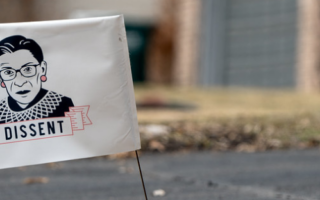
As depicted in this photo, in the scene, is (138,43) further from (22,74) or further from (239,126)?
(22,74)

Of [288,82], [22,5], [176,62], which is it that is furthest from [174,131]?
[22,5]

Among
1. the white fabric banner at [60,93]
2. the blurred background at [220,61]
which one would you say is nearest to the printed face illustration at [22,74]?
the white fabric banner at [60,93]

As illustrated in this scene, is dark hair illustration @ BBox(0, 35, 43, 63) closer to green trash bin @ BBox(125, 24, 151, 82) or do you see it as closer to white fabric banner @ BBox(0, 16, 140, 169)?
white fabric banner @ BBox(0, 16, 140, 169)

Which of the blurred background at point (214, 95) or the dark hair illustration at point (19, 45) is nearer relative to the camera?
the dark hair illustration at point (19, 45)

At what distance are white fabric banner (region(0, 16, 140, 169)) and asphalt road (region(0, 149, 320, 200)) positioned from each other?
1.41 meters

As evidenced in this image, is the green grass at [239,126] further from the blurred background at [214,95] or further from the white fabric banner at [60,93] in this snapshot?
the white fabric banner at [60,93]

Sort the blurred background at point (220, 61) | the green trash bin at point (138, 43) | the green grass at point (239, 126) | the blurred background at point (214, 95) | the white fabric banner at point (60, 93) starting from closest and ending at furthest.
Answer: the white fabric banner at point (60, 93) → the blurred background at point (214, 95) → the green grass at point (239, 126) → the blurred background at point (220, 61) → the green trash bin at point (138, 43)

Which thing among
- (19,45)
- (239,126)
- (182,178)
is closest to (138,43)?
(239,126)

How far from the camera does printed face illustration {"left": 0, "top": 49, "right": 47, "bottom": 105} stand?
3.67 m

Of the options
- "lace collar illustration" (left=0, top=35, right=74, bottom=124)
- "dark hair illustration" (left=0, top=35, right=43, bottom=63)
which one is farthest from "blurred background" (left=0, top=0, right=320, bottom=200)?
"dark hair illustration" (left=0, top=35, right=43, bottom=63)

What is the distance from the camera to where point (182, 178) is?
610 centimetres

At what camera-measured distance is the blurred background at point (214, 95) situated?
599 cm

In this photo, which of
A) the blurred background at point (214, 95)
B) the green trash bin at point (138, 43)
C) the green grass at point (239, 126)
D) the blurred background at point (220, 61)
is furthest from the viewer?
the green trash bin at point (138, 43)

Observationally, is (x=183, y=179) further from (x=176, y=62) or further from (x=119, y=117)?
→ (x=176, y=62)
